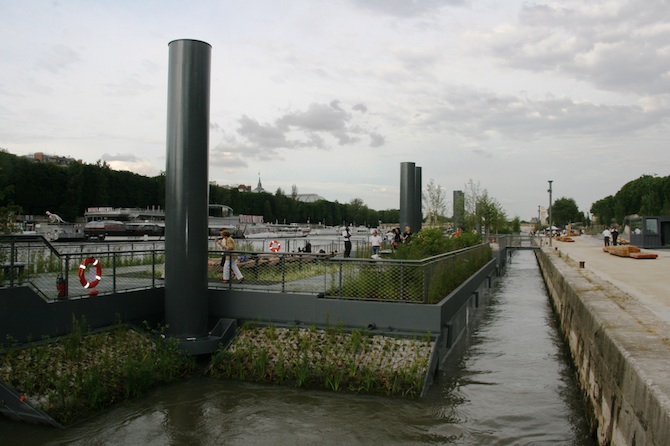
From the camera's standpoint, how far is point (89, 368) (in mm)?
9727

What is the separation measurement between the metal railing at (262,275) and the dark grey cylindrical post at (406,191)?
1456 cm

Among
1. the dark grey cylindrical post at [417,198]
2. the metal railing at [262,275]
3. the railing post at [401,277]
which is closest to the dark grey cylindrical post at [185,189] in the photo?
the metal railing at [262,275]

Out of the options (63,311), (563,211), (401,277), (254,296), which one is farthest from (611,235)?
(563,211)

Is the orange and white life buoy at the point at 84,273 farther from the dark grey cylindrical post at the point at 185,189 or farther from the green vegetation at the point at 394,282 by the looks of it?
the green vegetation at the point at 394,282

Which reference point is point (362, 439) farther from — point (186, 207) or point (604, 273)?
point (604, 273)

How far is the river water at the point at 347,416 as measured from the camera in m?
8.44

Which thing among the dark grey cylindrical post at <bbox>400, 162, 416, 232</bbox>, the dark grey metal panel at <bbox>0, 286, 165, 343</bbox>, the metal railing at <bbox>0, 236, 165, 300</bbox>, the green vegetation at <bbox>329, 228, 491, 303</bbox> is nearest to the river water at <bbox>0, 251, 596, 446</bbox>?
the dark grey metal panel at <bbox>0, 286, 165, 343</bbox>

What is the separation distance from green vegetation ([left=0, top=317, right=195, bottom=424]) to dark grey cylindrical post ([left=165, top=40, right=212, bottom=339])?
2.41 ft

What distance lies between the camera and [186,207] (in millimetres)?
11633

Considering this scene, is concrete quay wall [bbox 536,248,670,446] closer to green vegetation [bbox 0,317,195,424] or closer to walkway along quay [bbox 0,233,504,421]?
walkway along quay [bbox 0,233,504,421]

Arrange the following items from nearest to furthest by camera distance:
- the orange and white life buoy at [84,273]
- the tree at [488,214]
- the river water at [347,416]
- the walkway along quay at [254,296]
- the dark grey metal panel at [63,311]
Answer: the river water at [347,416] → the dark grey metal panel at [63,311] → the walkway along quay at [254,296] → the orange and white life buoy at [84,273] → the tree at [488,214]

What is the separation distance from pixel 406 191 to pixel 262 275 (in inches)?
673

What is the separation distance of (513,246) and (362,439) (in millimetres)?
47740

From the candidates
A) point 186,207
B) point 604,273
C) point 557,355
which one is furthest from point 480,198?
point 186,207
